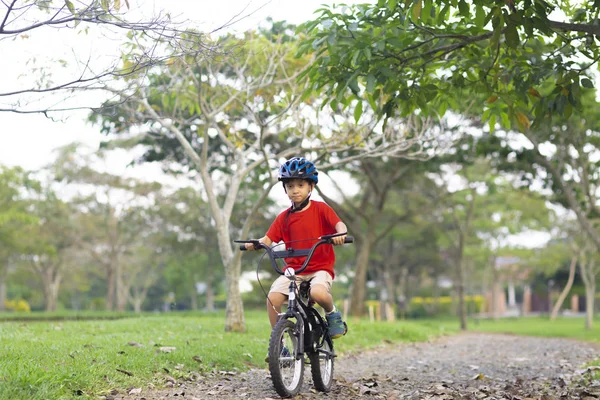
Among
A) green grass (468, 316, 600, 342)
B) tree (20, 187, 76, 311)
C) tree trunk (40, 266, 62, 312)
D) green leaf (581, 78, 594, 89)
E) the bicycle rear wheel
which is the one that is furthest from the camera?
tree trunk (40, 266, 62, 312)

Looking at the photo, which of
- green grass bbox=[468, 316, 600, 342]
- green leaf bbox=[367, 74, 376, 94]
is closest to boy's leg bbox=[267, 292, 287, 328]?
green leaf bbox=[367, 74, 376, 94]

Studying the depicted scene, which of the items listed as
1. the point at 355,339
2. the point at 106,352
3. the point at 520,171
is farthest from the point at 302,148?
the point at 520,171

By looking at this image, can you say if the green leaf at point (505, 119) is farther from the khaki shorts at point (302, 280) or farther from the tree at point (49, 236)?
the tree at point (49, 236)

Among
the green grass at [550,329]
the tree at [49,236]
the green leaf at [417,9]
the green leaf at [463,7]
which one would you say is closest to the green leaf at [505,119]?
the green leaf at [463,7]

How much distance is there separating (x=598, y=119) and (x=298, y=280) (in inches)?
518

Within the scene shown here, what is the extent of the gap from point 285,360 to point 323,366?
0.86 meters

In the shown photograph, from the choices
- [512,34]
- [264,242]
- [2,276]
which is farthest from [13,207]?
[512,34]

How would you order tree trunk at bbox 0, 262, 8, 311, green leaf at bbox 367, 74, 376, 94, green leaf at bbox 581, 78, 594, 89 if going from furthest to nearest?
tree trunk at bbox 0, 262, 8, 311 < green leaf at bbox 581, 78, 594, 89 < green leaf at bbox 367, 74, 376, 94

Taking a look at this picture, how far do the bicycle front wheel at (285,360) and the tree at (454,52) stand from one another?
7.50 ft

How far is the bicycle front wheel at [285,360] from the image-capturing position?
5.64 metres

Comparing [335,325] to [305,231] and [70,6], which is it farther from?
[70,6]

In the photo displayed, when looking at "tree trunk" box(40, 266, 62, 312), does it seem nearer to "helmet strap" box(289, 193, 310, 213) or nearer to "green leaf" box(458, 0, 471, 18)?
"helmet strap" box(289, 193, 310, 213)

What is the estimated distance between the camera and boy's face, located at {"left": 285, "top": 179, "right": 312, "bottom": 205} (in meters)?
6.21

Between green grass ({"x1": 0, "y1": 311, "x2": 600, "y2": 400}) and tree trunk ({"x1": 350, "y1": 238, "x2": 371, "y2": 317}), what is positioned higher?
tree trunk ({"x1": 350, "y1": 238, "x2": 371, "y2": 317})
